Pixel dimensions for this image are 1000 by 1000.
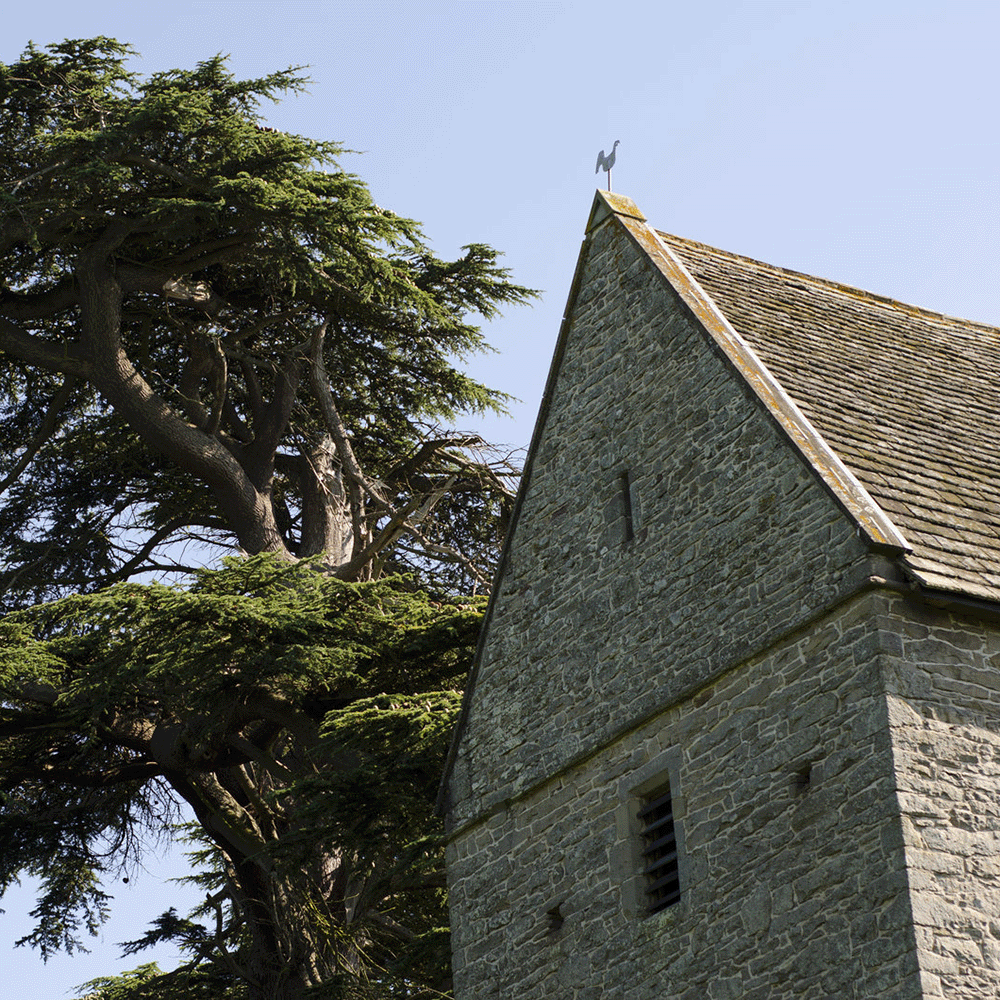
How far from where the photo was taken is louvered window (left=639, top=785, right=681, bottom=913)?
1038 cm

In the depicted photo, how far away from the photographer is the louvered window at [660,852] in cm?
1038

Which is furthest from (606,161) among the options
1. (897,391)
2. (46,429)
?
(46,429)

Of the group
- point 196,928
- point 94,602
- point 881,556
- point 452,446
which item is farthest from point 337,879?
point 881,556

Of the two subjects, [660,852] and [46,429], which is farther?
[46,429]

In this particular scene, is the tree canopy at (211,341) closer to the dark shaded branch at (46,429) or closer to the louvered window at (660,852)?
the dark shaded branch at (46,429)

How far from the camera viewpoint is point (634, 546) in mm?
11383

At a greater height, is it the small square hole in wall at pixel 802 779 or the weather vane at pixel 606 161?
the weather vane at pixel 606 161

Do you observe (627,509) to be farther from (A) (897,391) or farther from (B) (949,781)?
(B) (949,781)

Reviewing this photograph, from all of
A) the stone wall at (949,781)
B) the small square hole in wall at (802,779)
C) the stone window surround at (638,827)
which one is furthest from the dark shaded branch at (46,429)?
the stone wall at (949,781)

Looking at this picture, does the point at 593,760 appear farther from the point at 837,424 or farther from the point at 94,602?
the point at 94,602

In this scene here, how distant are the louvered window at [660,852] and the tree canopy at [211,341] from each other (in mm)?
8530

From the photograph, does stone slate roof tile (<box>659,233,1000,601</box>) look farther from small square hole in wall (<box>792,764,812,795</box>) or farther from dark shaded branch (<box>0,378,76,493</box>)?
dark shaded branch (<box>0,378,76,493</box>)

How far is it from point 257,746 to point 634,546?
6.99 metres

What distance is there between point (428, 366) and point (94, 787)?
6.51 meters
